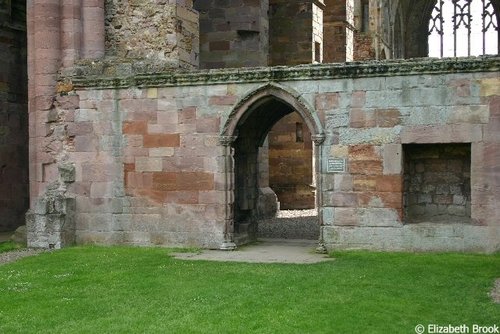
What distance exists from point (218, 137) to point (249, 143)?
147cm

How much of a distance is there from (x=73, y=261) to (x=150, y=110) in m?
3.20

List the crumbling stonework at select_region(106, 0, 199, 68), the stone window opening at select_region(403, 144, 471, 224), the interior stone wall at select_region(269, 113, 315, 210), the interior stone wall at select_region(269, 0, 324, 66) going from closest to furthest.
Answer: the stone window opening at select_region(403, 144, 471, 224) → the crumbling stonework at select_region(106, 0, 199, 68) → the interior stone wall at select_region(269, 0, 324, 66) → the interior stone wall at select_region(269, 113, 315, 210)

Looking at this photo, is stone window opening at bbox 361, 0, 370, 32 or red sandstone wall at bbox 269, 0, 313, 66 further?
stone window opening at bbox 361, 0, 370, 32

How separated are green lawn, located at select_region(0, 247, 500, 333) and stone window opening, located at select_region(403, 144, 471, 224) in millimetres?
1037

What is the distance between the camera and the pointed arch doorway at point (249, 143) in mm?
11875

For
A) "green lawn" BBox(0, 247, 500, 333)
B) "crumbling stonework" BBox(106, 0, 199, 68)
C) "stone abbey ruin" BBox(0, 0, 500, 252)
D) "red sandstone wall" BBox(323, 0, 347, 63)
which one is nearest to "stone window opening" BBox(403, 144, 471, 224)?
"stone abbey ruin" BBox(0, 0, 500, 252)

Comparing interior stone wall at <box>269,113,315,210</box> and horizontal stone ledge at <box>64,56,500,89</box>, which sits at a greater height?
horizontal stone ledge at <box>64,56,500,89</box>

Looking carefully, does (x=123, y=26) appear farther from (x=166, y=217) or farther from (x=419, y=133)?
(x=419, y=133)

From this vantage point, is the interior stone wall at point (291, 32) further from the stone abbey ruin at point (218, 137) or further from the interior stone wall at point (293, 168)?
the stone abbey ruin at point (218, 137)

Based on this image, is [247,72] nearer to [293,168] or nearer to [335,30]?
[293,168]

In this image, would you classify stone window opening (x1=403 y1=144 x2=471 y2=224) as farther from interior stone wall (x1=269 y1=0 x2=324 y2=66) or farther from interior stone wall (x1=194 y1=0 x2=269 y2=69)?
interior stone wall (x1=269 y1=0 x2=324 y2=66)

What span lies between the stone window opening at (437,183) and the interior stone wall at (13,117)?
10.4 metres

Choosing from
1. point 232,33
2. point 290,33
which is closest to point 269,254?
point 232,33

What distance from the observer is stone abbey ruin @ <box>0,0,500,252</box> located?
11.1m
